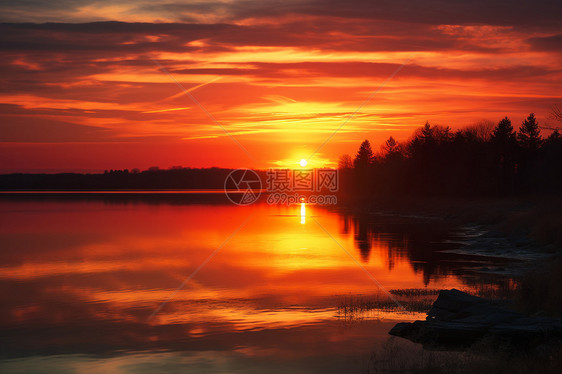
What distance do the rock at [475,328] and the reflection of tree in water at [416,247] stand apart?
10584mm

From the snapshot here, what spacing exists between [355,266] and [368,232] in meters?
26.1

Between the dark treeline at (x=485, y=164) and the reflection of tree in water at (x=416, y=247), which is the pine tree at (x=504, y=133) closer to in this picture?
the dark treeline at (x=485, y=164)

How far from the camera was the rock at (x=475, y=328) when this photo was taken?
1412 cm

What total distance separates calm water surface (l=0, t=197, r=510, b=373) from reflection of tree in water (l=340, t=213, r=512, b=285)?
0.16 m

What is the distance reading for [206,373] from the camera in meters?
14.9

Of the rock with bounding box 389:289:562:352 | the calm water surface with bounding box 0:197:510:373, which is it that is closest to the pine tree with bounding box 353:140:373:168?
the calm water surface with bounding box 0:197:510:373

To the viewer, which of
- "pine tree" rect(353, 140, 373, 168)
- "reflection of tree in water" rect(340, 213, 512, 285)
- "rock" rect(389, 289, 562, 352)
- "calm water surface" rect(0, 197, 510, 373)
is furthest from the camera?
"pine tree" rect(353, 140, 373, 168)

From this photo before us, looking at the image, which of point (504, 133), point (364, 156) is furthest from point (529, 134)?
point (364, 156)

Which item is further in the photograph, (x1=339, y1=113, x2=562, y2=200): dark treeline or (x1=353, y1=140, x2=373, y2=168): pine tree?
(x1=353, y1=140, x2=373, y2=168): pine tree

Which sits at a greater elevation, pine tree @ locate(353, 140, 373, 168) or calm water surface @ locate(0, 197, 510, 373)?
pine tree @ locate(353, 140, 373, 168)

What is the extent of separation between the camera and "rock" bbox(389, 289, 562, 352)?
1412cm

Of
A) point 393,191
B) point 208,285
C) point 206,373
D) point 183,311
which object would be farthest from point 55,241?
point 393,191

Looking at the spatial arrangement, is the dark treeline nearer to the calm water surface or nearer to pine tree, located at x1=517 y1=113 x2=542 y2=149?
pine tree, located at x1=517 y1=113 x2=542 y2=149

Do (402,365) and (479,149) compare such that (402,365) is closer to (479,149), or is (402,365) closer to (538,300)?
(538,300)
